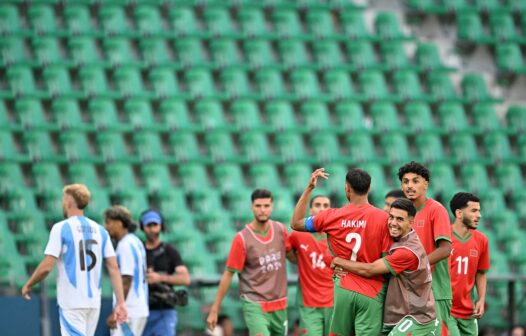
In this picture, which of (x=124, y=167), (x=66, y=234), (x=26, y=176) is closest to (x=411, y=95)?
(x=124, y=167)

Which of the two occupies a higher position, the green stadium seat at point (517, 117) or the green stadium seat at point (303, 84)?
the green stadium seat at point (303, 84)

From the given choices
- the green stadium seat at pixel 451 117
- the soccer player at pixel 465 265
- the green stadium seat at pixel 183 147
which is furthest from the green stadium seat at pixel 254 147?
the soccer player at pixel 465 265

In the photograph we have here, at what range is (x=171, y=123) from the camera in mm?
19609

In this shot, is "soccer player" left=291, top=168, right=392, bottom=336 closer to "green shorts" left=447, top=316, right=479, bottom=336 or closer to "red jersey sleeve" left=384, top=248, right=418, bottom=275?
"red jersey sleeve" left=384, top=248, right=418, bottom=275

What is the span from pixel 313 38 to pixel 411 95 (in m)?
2.35

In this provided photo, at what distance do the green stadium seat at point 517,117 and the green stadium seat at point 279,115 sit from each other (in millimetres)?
4806

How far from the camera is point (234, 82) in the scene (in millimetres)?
20562

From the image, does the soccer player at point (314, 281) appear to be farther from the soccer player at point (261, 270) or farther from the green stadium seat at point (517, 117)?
the green stadium seat at point (517, 117)

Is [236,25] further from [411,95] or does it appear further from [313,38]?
[411,95]

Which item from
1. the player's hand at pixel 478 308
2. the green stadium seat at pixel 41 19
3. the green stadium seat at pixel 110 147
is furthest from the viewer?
the green stadium seat at pixel 41 19

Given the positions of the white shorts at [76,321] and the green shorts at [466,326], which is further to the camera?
the green shorts at [466,326]

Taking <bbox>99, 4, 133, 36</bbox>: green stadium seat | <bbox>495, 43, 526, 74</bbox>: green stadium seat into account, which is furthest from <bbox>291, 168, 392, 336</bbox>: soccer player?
<bbox>495, 43, 526, 74</bbox>: green stadium seat

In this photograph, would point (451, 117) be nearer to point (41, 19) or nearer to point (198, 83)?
point (198, 83)

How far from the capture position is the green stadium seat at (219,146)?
19.6 metres
